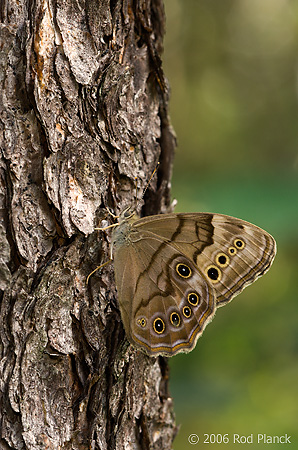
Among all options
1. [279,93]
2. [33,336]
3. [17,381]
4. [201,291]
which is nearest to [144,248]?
[201,291]

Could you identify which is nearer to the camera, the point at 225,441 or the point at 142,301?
the point at 142,301

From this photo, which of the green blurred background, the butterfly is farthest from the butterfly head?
the green blurred background

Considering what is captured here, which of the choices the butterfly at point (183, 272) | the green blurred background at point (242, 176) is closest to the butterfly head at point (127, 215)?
the butterfly at point (183, 272)

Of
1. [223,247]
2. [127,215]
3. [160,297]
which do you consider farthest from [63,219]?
[223,247]

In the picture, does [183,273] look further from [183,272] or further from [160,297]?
[160,297]

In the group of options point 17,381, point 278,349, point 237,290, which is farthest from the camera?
point 278,349

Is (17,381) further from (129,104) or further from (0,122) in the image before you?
(129,104)

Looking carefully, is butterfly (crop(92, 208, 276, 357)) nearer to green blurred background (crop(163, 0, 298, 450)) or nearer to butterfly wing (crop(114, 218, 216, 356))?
butterfly wing (crop(114, 218, 216, 356))
